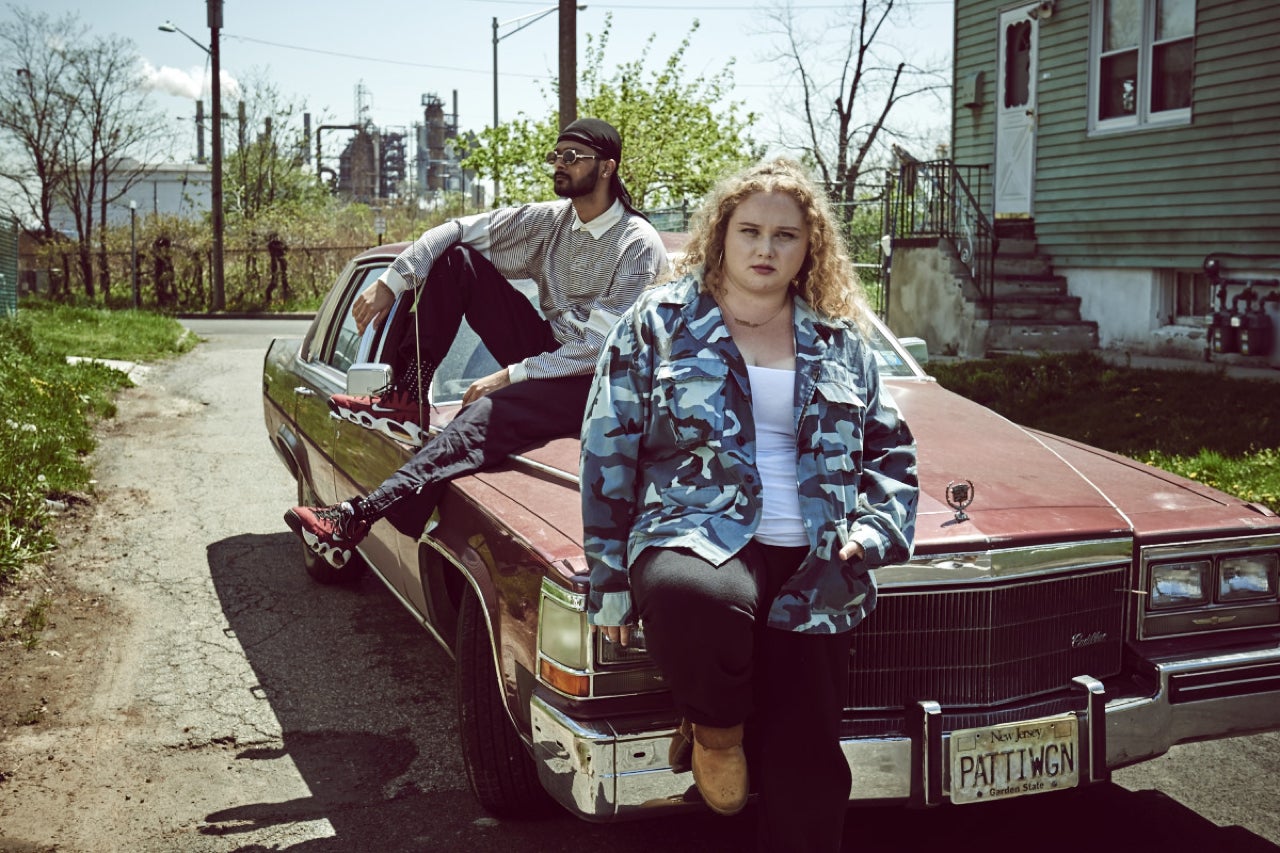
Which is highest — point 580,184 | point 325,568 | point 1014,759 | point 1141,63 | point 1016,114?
point 1141,63

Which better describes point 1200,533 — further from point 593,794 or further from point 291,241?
point 291,241

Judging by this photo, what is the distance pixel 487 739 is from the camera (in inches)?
133

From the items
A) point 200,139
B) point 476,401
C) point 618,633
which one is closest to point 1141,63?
point 476,401

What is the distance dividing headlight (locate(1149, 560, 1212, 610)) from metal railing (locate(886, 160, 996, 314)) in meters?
10.9

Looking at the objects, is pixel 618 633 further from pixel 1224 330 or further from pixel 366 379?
pixel 1224 330

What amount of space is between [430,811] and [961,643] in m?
1.60

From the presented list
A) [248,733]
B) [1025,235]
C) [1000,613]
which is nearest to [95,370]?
[248,733]

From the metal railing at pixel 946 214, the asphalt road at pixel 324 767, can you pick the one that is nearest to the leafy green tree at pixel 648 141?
the metal railing at pixel 946 214

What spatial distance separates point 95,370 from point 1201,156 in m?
11.3

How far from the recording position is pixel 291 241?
30.3 meters

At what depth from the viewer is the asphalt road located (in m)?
3.40

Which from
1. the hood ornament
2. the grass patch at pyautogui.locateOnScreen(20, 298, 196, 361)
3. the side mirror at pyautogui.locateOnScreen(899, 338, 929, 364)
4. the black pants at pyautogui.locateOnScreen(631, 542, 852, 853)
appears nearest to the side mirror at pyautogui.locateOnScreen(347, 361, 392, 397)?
the black pants at pyautogui.locateOnScreen(631, 542, 852, 853)

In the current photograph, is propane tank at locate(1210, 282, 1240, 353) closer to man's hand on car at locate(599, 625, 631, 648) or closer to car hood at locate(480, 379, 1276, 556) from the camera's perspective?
car hood at locate(480, 379, 1276, 556)

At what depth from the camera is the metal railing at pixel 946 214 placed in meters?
14.3
